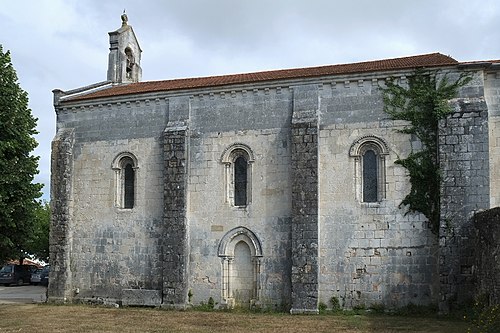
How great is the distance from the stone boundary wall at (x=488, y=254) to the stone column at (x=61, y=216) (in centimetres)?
1431

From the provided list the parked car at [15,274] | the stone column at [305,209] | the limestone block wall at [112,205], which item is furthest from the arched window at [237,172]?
the parked car at [15,274]

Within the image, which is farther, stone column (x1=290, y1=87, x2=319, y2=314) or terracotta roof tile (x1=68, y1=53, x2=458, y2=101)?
terracotta roof tile (x1=68, y1=53, x2=458, y2=101)

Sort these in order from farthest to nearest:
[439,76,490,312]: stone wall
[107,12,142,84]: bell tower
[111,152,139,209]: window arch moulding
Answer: [107,12,142,84]: bell tower < [111,152,139,209]: window arch moulding < [439,76,490,312]: stone wall

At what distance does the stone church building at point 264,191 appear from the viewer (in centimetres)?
1830

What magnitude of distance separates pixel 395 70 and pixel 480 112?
2.87m

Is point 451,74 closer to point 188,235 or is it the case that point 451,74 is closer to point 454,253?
point 454,253

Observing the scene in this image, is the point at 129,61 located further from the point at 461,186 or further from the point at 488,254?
the point at 488,254

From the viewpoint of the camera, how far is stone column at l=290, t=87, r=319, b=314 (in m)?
19.0

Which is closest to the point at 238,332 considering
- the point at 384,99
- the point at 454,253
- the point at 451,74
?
the point at 454,253

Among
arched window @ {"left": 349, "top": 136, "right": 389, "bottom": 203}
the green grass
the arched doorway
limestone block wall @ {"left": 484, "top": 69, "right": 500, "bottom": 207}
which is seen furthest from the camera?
the arched doorway

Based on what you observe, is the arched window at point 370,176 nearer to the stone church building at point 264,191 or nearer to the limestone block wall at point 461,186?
the stone church building at point 264,191

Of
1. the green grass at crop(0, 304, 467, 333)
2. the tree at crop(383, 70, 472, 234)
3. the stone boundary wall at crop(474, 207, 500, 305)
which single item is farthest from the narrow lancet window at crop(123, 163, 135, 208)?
the stone boundary wall at crop(474, 207, 500, 305)

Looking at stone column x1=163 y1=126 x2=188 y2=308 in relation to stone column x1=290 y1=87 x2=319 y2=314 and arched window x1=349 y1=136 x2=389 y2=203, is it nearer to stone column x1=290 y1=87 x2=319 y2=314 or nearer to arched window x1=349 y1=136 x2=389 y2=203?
stone column x1=290 y1=87 x2=319 y2=314

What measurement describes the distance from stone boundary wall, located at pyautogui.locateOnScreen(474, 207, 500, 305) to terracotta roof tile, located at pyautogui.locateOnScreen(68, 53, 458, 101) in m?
5.35
